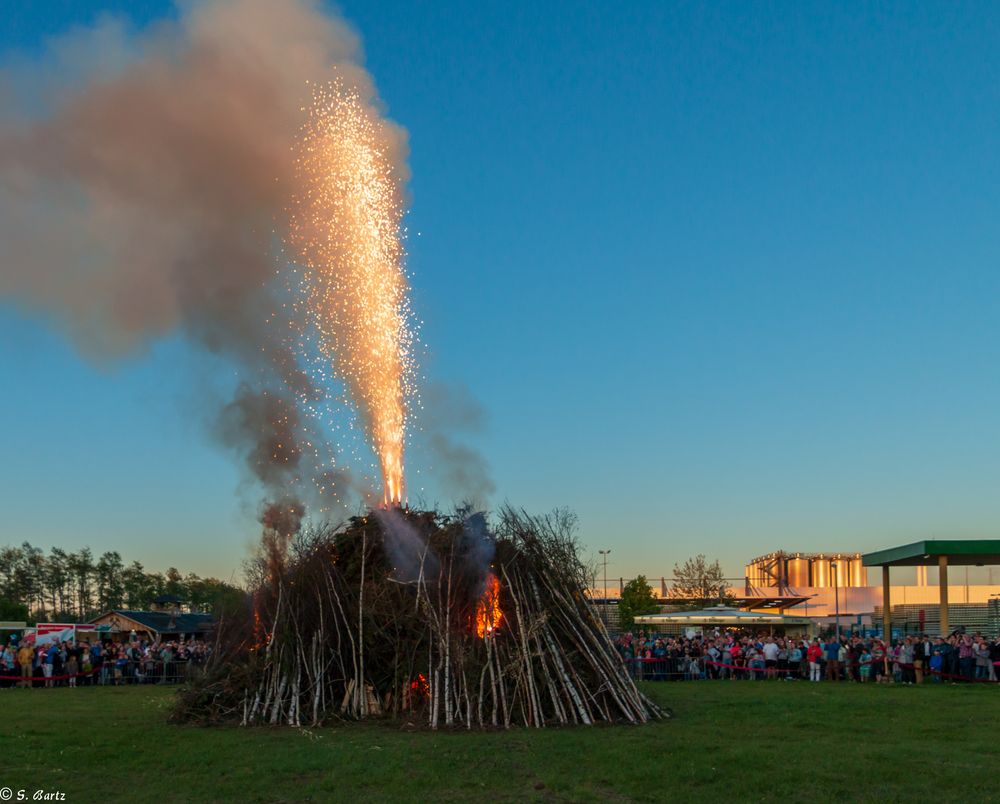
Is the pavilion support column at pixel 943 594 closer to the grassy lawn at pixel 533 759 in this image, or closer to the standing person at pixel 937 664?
the standing person at pixel 937 664

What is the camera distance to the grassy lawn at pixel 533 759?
40.3 ft

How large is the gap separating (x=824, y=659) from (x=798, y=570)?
181 ft

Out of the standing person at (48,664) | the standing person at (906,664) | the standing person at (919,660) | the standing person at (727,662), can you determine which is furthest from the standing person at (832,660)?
the standing person at (48,664)

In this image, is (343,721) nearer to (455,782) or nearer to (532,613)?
(532,613)

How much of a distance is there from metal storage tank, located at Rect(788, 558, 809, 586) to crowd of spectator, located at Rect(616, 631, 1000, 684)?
50.1 meters

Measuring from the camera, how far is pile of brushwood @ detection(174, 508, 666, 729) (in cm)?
1820

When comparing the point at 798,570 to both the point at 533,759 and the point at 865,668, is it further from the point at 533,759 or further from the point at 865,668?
the point at 533,759

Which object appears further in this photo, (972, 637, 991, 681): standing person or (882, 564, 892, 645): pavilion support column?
(882, 564, 892, 645): pavilion support column

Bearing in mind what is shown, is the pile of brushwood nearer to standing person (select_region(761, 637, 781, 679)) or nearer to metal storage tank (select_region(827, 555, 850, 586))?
standing person (select_region(761, 637, 781, 679))

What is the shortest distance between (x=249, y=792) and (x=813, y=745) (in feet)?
26.4

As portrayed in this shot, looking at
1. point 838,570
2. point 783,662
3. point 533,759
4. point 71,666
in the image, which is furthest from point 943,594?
point 838,570

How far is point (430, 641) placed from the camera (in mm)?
18688

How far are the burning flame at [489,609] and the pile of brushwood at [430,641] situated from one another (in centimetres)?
2

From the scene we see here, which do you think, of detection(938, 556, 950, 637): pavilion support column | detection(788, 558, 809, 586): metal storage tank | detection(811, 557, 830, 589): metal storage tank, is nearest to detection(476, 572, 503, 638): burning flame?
detection(938, 556, 950, 637): pavilion support column
